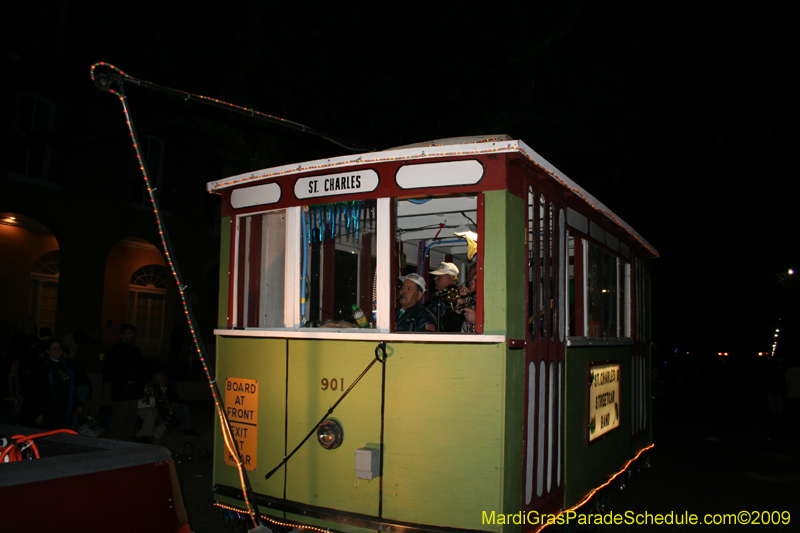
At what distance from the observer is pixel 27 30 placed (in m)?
11.6

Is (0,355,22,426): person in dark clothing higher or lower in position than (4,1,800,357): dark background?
lower

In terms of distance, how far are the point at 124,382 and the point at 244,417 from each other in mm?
4319

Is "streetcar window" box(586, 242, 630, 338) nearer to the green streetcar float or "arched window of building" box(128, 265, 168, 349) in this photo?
the green streetcar float

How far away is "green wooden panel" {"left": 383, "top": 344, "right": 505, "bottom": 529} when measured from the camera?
3.75m

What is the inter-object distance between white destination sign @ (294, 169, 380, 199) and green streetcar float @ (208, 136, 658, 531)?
0.4 inches

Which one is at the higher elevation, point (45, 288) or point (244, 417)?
point (45, 288)

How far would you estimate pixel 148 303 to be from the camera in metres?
19.9

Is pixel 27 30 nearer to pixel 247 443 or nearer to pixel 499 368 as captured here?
pixel 247 443

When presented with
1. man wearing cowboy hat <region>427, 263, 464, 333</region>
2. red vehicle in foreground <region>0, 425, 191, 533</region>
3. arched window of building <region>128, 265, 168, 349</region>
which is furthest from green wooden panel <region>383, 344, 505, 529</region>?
arched window of building <region>128, 265, 168, 349</region>

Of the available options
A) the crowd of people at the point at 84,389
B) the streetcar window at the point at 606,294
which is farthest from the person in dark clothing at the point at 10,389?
the streetcar window at the point at 606,294

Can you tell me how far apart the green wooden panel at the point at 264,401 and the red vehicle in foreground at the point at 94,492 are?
1.95 m

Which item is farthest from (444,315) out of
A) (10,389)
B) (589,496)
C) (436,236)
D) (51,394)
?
(10,389)

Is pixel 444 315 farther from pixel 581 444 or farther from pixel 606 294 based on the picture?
Result: pixel 606 294

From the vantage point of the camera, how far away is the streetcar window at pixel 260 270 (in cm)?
484
